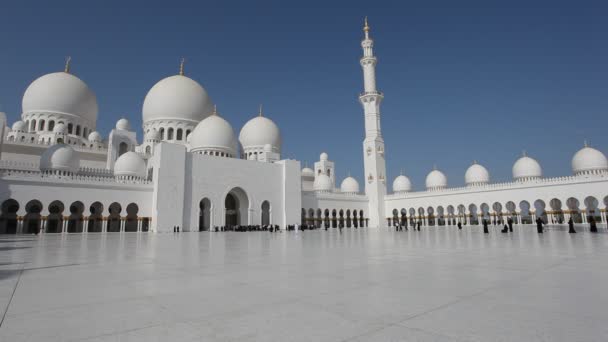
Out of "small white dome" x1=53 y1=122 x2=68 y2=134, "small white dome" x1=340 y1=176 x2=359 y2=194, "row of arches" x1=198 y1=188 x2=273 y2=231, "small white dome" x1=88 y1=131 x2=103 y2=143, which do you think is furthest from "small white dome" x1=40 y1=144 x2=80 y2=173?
"small white dome" x1=340 y1=176 x2=359 y2=194

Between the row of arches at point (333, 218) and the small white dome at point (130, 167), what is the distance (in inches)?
569

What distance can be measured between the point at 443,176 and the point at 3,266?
1475 inches

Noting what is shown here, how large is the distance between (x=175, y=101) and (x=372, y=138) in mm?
18628

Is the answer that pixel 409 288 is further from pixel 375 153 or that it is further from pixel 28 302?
pixel 375 153

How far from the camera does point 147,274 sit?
14.5 feet

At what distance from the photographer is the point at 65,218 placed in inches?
806

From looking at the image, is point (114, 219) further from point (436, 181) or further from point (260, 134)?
point (436, 181)

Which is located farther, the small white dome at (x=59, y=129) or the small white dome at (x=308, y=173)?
the small white dome at (x=308, y=173)

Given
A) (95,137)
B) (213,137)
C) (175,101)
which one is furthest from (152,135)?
(213,137)

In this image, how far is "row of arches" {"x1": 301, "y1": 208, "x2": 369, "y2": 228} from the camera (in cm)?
3384

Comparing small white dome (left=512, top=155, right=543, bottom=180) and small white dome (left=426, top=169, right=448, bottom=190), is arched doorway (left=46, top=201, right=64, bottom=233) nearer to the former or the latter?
small white dome (left=426, top=169, right=448, bottom=190)

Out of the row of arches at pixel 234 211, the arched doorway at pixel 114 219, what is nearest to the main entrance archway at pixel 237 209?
the row of arches at pixel 234 211

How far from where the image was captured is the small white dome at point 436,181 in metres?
37.2

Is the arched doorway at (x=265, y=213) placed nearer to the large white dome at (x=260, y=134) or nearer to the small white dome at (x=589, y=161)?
the large white dome at (x=260, y=134)
